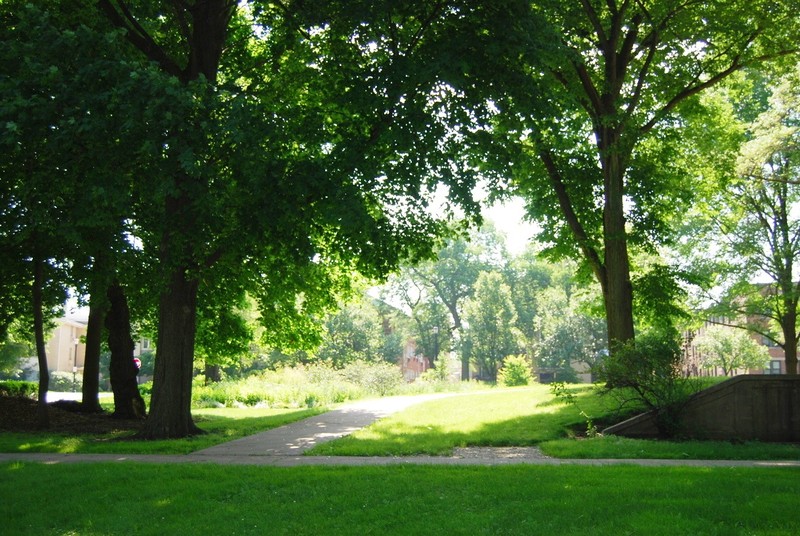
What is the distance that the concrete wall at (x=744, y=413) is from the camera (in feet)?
45.4

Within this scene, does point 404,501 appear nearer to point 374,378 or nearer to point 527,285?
point 374,378

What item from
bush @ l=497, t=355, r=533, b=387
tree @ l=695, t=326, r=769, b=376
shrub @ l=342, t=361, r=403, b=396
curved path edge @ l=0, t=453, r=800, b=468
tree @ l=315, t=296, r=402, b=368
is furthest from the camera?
tree @ l=315, t=296, r=402, b=368

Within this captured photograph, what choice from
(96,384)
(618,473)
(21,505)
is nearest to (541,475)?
(618,473)

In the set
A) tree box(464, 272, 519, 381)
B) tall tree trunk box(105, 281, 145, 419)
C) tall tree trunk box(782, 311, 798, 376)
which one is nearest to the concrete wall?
tall tree trunk box(105, 281, 145, 419)

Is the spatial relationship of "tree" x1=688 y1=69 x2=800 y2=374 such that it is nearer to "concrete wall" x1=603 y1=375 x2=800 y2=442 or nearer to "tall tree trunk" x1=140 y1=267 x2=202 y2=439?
"concrete wall" x1=603 y1=375 x2=800 y2=442

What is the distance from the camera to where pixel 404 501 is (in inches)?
295

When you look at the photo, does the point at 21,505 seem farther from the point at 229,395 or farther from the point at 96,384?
the point at 229,395

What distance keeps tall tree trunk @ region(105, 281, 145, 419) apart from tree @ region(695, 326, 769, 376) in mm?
33428

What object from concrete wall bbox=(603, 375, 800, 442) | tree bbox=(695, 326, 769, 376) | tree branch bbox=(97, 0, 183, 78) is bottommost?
concrete wall bbox=(603, 375, 800, 442)

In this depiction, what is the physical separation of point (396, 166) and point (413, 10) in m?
2.79

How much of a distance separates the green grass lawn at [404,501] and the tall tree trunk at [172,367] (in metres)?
4.81

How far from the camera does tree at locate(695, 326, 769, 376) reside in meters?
43.0

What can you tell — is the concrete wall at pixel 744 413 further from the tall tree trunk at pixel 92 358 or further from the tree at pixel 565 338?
the tree at pixel 565 338

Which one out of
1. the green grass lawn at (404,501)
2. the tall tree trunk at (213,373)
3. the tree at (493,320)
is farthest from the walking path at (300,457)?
the tree at (493,320)
